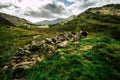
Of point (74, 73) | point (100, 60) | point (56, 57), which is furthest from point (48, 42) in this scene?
point (74, 73)

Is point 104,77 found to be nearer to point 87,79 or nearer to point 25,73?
point 87,79

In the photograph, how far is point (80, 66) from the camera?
85.7ft

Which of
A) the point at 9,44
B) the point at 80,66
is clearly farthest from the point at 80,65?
the point at 9,44

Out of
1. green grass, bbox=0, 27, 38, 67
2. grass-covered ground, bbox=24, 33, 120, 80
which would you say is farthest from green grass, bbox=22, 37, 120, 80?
green grass, bbox=0, 27, 38, 67

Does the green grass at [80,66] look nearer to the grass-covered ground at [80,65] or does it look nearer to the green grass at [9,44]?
the grass-covered ground at [80,65]

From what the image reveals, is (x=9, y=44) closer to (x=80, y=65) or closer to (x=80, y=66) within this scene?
(x=80, y=65)

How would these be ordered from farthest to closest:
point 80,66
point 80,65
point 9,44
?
point 9,44
point 80,65
point 80,66

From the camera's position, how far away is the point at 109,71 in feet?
86.0

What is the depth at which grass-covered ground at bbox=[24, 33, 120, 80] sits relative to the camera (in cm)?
2459

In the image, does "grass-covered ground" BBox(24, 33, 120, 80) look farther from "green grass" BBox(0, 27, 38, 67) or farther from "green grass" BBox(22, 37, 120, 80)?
"green grass" BBox(0, 27, 38, 67)

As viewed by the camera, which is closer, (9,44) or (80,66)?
(80,66)

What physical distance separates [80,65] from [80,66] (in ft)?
1.07

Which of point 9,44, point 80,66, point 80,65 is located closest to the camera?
point 80,66

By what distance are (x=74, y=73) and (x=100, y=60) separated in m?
6.32
